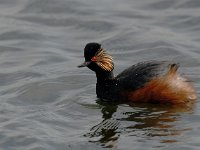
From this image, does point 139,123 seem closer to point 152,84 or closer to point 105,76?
point 152,84

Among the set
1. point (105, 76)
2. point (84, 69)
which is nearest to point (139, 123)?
point (105, 76)

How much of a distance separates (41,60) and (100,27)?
8.26 feet

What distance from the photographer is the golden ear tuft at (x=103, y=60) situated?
39.5 feet

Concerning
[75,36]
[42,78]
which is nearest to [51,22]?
[75,36]

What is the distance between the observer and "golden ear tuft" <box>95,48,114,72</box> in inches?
474

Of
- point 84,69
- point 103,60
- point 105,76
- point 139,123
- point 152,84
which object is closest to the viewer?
point 139,123

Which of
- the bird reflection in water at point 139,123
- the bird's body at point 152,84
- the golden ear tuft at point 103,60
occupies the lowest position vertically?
the bird reflection in water at point 139,123

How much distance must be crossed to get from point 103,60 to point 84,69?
1873 mm

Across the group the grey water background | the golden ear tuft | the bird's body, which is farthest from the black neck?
the grey water background

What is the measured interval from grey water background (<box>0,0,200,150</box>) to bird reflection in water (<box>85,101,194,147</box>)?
0.01 metres

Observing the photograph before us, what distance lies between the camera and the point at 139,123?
11.0 m

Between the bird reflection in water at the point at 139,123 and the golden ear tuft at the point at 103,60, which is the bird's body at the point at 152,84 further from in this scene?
the bird reflection in water at the point at 139,123

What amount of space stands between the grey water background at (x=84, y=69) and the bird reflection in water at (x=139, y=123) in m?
0.01

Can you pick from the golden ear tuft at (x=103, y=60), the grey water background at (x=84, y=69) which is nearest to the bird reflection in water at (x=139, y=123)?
the grey water background at (x=84, y=69)
